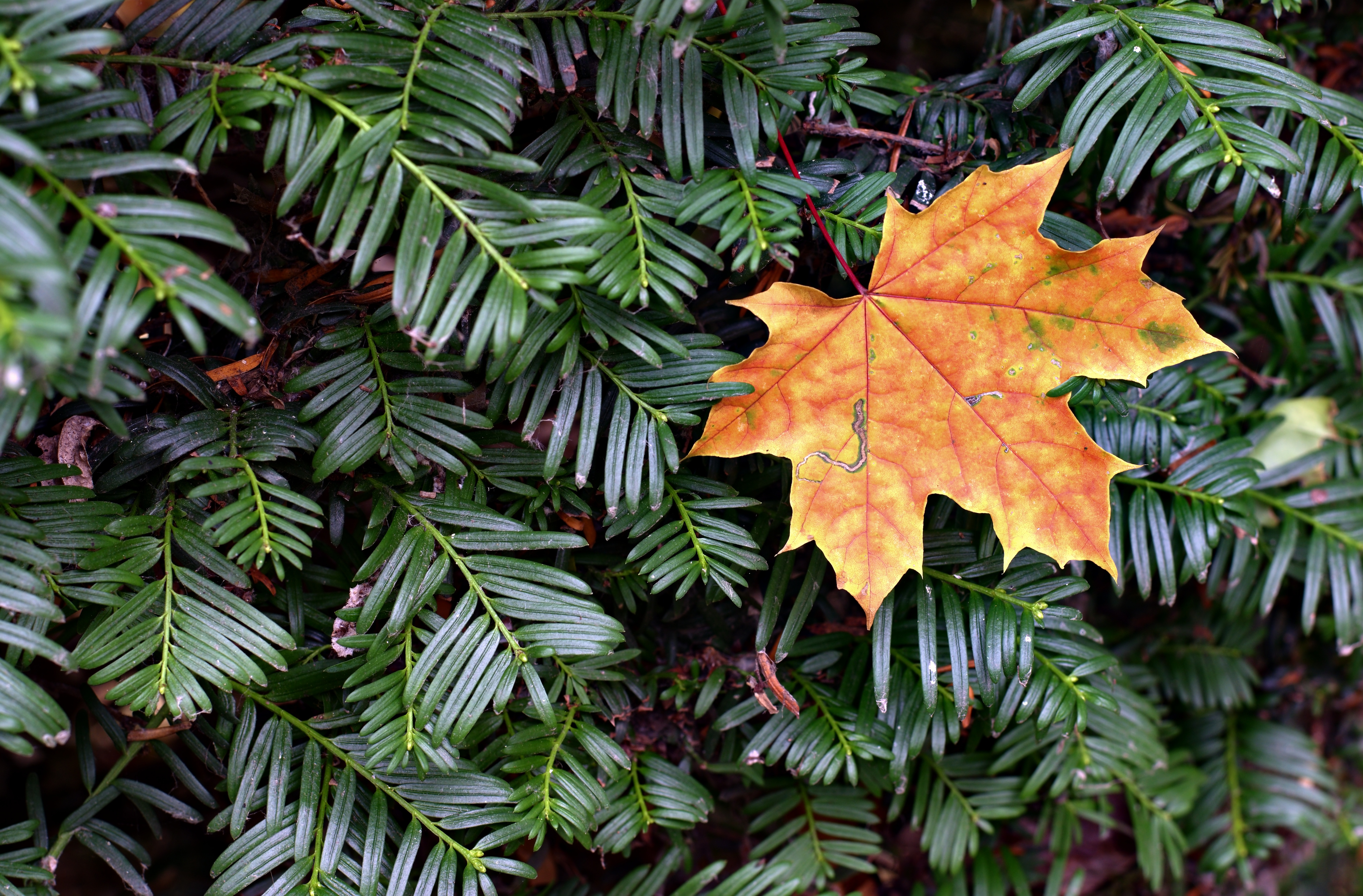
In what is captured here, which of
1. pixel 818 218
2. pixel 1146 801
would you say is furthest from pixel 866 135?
pixel 1146 801

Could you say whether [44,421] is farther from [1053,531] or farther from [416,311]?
[1053,531]

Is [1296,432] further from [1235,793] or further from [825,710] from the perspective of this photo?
[825,710]

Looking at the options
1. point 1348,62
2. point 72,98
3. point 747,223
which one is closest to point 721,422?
point 747,223

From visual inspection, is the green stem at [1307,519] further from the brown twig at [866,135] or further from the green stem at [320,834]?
the green stem at [320,834]

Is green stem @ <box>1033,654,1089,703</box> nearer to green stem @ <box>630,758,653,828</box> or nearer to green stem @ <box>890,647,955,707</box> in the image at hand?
green stem @ <box>890,647,955,707</box>

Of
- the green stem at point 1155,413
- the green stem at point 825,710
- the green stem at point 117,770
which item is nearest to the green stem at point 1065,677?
the green stem at point 825,710

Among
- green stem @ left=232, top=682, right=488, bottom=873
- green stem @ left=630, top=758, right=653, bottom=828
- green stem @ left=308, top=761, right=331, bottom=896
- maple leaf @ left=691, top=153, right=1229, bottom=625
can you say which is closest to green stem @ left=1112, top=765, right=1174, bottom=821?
maple leaf @ left=691, top=153, right=1229, bottom=625
